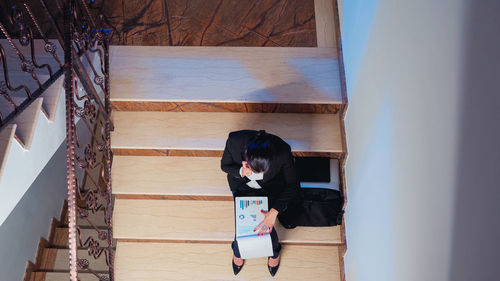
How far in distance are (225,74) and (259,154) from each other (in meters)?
1.31

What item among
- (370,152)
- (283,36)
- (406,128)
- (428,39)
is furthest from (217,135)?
(428,39)

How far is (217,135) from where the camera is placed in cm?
356

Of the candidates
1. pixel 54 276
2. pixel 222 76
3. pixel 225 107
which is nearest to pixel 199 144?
pixel 225 107

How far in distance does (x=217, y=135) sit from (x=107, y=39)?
123cm

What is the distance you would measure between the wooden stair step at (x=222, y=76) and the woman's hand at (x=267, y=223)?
97 cm

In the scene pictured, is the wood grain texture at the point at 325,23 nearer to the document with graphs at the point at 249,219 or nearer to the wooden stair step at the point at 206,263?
the document with graphs at the point at 249,219

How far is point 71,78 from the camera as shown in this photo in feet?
9.33

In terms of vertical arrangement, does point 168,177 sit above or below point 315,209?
above

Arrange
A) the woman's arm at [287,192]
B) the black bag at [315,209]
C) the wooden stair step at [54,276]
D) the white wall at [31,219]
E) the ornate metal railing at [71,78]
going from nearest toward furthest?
the ornate metal railing at [71,78], the woman's arm at [287,192], the black bag at [315,209], the white wall at [31,219], the wooden stair step at [54,276]

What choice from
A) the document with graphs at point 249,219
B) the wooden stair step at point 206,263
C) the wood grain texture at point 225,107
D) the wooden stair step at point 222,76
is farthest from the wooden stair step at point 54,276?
the document with graphs at point 249,219

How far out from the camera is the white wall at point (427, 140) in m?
1.29

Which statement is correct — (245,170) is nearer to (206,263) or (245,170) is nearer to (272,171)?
(272,171)

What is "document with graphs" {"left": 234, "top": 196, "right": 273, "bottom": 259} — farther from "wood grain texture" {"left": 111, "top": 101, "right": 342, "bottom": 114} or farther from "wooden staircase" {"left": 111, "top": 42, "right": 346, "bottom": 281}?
"wood grain texture" {"left": 111, "top": 101, "right": 342, "bottom": 114}

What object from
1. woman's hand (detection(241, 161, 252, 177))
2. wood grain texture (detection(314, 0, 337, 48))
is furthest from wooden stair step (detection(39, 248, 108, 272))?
wood grain texture (detection(314, 0, 337, 48))
